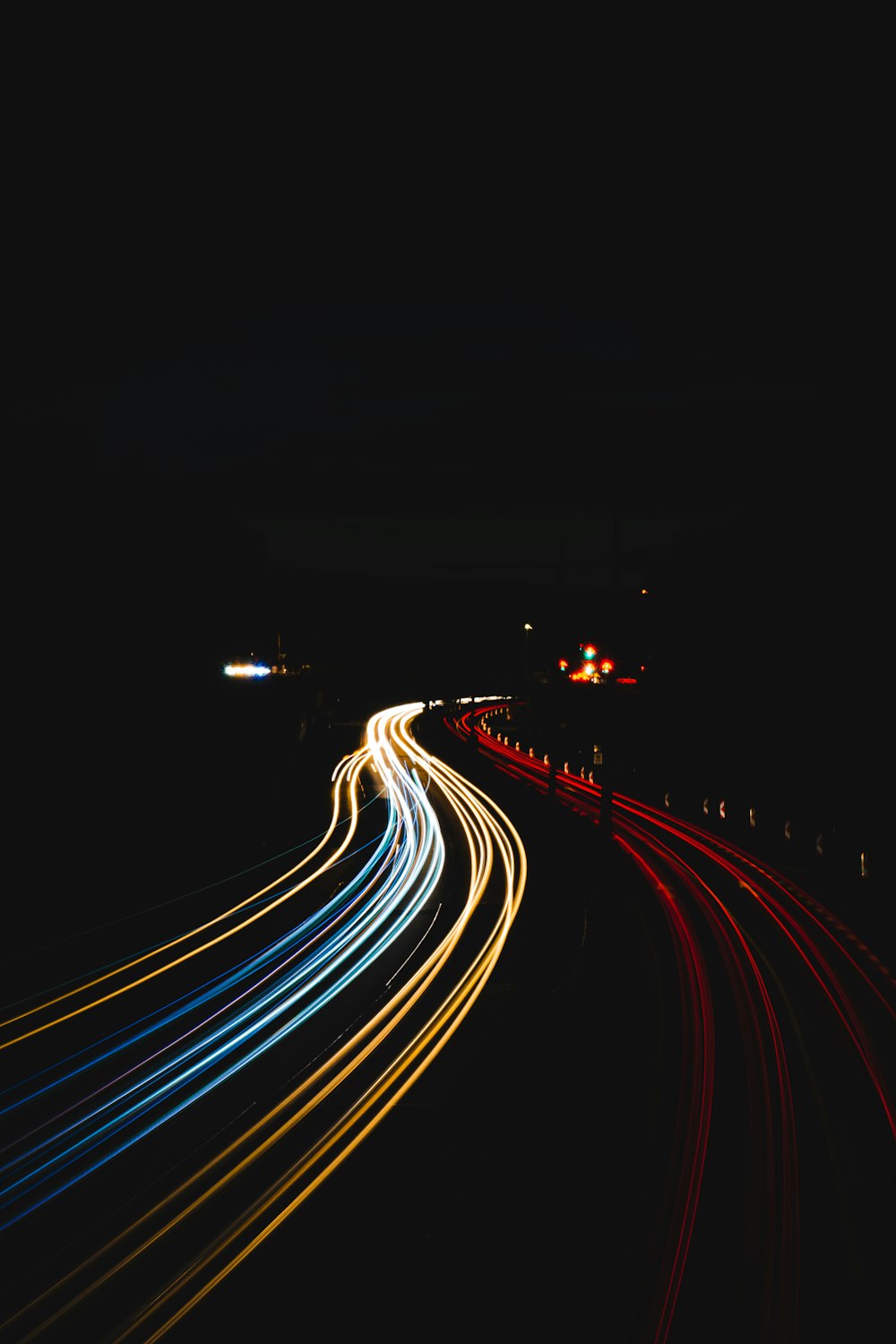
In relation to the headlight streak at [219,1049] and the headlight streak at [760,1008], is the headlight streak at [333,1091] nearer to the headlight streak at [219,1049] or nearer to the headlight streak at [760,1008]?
the headlight streak at [219,1049]

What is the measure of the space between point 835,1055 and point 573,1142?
3.92 m

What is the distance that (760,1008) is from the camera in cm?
1219

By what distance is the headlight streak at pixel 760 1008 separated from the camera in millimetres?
6723

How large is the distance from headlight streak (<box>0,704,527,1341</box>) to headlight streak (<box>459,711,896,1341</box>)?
3.10m

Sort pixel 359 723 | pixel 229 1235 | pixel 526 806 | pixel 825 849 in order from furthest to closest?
pixel 359 723, pixel 526 806, pixel 825 849, pixel 229 1235

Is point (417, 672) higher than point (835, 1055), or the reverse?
point (417, 672)

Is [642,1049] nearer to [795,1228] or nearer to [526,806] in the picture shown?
[795,1228]

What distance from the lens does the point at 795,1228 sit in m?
7.17

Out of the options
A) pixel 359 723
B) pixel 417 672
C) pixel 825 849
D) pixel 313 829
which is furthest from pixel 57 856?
pixel 417 672

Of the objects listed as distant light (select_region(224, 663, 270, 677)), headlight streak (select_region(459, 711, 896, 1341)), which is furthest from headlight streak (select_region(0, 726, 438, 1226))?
distant light (select_region(224, 663, 270, 677))

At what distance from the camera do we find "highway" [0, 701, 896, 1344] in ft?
20.9

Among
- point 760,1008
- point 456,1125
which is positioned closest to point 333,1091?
point 456,1125

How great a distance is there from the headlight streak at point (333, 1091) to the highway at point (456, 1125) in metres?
0.04

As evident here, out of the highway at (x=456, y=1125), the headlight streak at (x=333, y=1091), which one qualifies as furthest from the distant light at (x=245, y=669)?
the highway at (x=456, y=1125)
